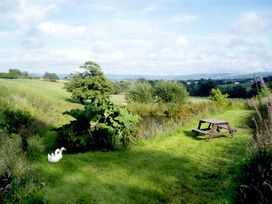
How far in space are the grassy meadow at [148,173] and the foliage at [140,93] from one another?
16269 mm

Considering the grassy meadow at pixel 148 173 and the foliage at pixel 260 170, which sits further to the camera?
the grassy meadow at pixel 148 173

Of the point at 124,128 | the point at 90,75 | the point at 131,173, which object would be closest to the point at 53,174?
the point at 131,173

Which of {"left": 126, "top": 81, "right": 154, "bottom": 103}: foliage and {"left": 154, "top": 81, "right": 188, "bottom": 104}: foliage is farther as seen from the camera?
{"left": 154, "top": 81, "right": 188, "bottom": 104}: foliage

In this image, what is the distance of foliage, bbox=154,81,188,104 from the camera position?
2727 cm

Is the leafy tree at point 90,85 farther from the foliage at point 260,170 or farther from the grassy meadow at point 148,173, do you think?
the foliage at point 260,170

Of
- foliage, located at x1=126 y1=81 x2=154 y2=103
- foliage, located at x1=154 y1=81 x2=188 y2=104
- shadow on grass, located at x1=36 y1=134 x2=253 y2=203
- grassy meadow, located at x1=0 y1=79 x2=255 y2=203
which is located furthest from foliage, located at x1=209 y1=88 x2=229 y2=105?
shadow on grass, located at x1=36 y1=134 x2=253 y2=203

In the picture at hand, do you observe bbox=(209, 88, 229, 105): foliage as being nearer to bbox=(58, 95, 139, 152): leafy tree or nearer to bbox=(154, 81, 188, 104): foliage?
bbox=(154, 81, 188, 104): foliage

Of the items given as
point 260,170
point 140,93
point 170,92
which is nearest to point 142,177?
point 260,170

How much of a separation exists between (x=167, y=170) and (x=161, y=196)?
1.58 metres

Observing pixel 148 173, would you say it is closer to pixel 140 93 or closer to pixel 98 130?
pixel 98 130

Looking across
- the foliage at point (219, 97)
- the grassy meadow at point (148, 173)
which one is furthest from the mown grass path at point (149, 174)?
the foliage at point (219, 97)

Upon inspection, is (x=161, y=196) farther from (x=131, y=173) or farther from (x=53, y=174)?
(x=53, y=174)

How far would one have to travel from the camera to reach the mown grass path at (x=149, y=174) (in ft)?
19.5

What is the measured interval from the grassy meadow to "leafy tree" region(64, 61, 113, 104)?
777 inches
